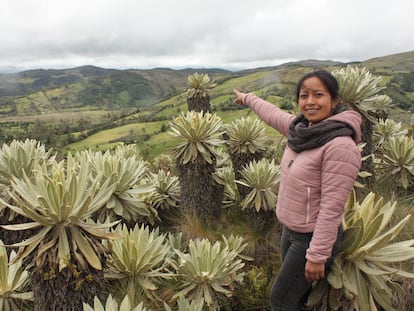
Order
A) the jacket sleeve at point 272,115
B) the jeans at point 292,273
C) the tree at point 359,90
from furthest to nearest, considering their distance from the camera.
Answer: the tree at point 359,90, the jacket sleeve at point 272,115, the jeans at point 292,273

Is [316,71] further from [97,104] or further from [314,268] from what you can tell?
[97,104]

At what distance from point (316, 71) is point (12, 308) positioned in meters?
3.80

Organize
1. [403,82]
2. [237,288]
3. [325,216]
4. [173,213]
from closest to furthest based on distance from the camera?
→ [325,216] < [237,288] < [173,213] < [403,82]

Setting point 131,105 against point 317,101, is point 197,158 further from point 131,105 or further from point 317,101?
point 131,105

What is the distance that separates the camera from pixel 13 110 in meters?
128

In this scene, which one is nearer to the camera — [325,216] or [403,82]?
[325,216]

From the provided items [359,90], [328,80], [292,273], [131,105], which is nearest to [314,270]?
[292,273]

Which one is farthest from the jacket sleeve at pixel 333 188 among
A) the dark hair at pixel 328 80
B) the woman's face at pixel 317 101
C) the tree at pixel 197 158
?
the tree at pixel 197 158

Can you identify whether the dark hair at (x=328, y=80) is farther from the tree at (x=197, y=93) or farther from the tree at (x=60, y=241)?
the tree at (x=197, y=93)

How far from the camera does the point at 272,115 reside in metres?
3.29

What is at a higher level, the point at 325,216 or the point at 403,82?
the point at 325,216

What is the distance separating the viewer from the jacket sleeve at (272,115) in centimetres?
316

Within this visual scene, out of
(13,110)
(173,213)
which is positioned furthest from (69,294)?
(13,110)

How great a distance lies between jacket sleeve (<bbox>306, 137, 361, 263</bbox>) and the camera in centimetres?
225
